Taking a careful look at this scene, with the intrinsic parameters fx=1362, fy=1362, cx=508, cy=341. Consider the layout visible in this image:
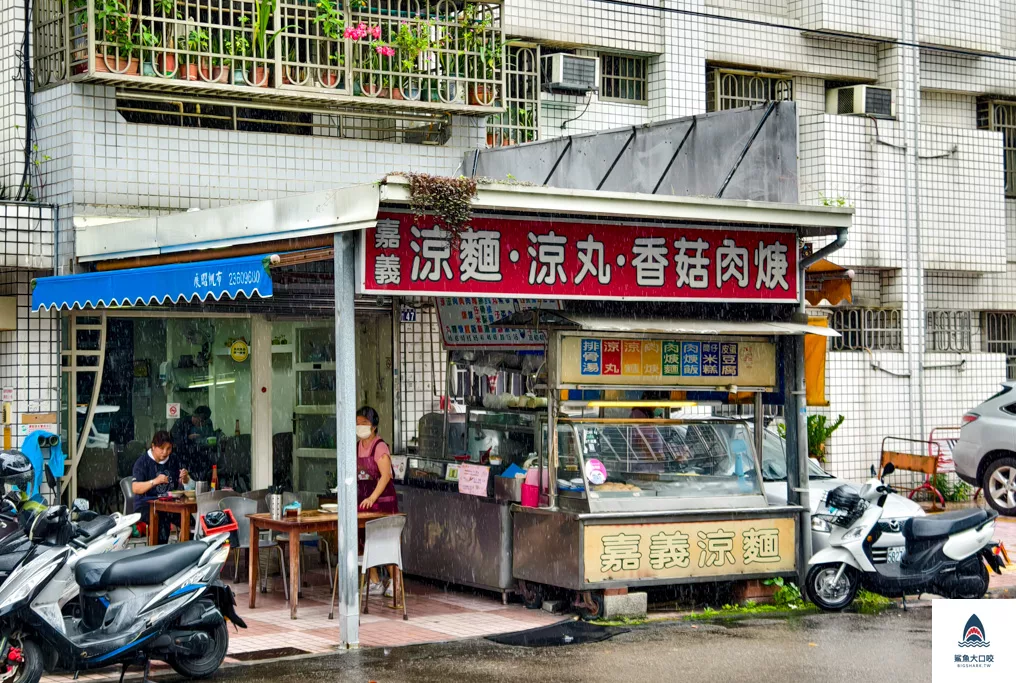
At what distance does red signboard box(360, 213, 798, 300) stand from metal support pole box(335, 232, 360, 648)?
145mm

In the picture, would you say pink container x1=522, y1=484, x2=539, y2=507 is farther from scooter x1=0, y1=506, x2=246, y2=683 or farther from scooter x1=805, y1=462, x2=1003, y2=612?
scooter x1=0, y1=506, x2=246, y2=683

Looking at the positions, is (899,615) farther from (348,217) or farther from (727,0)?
(727,0)

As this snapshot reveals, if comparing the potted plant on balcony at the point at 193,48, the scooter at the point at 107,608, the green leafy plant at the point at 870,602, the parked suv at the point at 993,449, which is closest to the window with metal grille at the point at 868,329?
the parked suv at the point at 993,449

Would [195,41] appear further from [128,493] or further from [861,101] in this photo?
[861,101]

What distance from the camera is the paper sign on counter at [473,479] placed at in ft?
39.6

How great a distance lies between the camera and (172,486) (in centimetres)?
1301

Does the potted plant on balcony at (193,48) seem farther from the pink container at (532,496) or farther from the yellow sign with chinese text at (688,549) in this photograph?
the yellow sign with chinese text at (688,549)

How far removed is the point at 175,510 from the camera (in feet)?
40.9

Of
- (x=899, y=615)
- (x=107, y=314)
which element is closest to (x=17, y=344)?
(x=107, y=314)

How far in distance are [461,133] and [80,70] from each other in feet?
14.0

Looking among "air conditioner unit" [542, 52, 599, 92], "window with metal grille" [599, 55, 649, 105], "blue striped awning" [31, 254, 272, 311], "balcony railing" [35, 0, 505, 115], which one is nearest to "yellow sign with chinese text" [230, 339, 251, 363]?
"blue striped awning" [31, 254, 272, 311]

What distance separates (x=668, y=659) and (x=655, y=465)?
2.28 metres

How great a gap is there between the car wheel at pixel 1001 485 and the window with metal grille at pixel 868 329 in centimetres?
257

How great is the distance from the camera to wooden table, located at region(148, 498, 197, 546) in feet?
40.9
